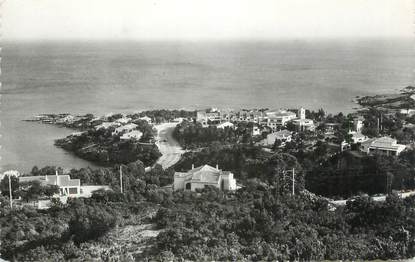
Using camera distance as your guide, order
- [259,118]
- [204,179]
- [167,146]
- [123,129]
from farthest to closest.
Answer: [259,118] < [123,129] < [167,146] < [204,179]

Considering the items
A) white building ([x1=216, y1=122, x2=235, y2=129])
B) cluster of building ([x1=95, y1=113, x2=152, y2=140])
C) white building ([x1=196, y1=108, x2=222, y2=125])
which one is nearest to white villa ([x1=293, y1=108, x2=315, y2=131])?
white building ([x1=216, y1=122, x2=235, y2=129])

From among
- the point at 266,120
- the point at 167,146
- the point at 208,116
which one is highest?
the point at 208,116

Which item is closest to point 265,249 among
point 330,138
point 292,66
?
point 330,138

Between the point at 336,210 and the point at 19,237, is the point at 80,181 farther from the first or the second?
the point at 336,210

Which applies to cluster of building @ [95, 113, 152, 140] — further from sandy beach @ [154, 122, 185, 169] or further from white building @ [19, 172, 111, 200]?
white building @ [19, 172, 111, 200]

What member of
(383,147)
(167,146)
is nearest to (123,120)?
(167,146)

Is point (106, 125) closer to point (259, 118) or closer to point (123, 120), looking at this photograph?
point (123, 120)
